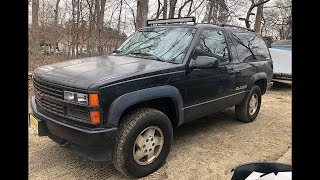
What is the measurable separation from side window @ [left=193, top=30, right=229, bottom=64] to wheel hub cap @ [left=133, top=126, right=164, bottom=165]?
1.26 m

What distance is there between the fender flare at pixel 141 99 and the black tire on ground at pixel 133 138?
0.18 meters

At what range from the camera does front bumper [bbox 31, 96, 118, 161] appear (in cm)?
307

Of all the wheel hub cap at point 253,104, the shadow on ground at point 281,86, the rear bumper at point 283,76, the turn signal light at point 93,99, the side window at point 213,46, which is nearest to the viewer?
the turn signal light at point 93,99

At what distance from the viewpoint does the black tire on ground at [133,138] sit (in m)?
3.28

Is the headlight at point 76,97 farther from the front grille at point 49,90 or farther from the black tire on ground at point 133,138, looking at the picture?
the black tire on ground at point 133,138

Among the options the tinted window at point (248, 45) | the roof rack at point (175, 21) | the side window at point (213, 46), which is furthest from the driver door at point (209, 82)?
the tinted window at point (248, 45)

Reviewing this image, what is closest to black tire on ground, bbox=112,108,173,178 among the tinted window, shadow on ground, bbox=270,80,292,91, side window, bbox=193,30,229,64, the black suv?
the black suv

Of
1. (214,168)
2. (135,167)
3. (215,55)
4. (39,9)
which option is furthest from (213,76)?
(39,9)

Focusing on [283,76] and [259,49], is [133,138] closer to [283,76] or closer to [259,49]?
[259,49]

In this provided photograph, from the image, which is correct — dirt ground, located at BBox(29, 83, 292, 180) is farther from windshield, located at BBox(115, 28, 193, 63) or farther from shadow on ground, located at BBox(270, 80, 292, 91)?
shadow on ground, located at BBox(270, 80, 292, 91)

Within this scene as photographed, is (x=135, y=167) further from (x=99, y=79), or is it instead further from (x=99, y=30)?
(x=99, y=30)

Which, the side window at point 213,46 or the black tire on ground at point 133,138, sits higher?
the side window at point 213,46
